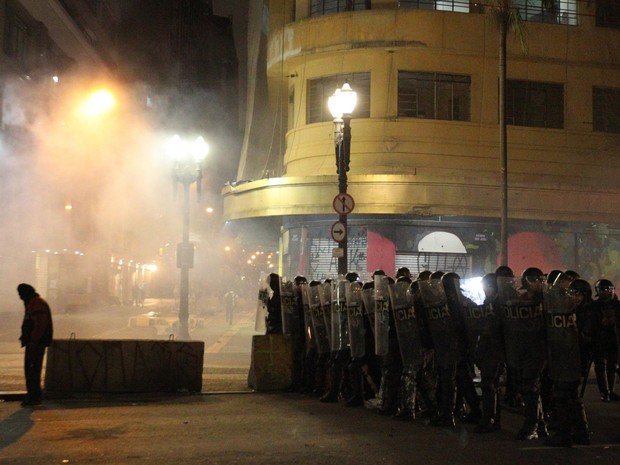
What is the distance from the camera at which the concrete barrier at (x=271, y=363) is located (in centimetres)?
1012

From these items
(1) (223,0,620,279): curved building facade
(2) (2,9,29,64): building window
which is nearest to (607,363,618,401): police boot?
(1) (223,0,620,279): curved building facade

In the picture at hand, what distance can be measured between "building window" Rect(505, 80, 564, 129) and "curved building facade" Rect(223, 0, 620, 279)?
0.03 metres

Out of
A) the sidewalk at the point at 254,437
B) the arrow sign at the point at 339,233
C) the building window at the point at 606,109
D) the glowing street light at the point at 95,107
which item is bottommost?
the sidewalk at the point at 254,437

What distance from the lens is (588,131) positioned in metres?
20.8

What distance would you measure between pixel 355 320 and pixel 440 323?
1385 millimetres

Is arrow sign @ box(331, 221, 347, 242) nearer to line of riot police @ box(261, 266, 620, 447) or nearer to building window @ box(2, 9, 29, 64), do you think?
line of riot police @ box(261, 266, 620, 447)

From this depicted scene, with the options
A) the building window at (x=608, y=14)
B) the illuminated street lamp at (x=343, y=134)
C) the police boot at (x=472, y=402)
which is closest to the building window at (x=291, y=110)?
the illuminated street lamp at (x=343, y=134)

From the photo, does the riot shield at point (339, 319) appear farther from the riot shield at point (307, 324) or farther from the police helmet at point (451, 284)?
the police helmet at point (451, 284)

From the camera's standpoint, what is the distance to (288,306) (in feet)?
33.9

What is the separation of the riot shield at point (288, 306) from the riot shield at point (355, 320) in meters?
1.61

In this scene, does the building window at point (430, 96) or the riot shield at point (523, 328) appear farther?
the building window at point (430, 96)

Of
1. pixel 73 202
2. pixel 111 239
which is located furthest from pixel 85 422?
pixel 111 239

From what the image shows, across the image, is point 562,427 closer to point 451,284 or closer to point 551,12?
point 451,284

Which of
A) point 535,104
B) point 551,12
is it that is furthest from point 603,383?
point 551,12
